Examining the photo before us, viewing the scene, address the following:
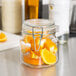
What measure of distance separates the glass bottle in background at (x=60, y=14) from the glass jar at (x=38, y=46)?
8.3 inches

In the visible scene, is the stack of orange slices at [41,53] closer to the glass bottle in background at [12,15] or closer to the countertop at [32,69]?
the countertop at [32,69]

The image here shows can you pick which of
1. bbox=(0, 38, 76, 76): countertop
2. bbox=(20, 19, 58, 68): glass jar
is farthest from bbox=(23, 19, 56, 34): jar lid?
bbox=(0, 38, 76, 76): countertop

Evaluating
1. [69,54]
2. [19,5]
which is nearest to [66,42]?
[69,54]

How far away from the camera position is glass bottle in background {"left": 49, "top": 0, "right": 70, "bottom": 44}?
3.07ft

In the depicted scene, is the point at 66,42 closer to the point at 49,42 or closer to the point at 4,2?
the point at 49,42

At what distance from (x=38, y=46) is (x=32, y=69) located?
83 millimetres

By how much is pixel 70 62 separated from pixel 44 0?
0.43 m

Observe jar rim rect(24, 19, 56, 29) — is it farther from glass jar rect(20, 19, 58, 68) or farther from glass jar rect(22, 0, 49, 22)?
glass jar rect(22, 0, 49, 22)

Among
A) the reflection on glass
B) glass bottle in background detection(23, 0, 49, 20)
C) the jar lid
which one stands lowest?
the reflection on glass

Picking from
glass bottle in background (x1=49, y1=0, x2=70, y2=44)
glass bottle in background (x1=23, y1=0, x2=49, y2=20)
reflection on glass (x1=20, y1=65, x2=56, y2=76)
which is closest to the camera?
reflection on glass (x1=20, y1=65, x2=56, y2=76)

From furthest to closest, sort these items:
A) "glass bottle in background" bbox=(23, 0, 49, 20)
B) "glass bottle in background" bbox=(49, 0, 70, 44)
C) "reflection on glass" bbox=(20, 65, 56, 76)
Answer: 1. "glass bottle in background" bbox=(23, 0, 49, 20)
2. "glass bottle in background" bbox=(49, 0, 70, 44)
3. "reflection on glass" bbox=(20, 65, 56, 76)

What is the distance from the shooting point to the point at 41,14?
114 centimetres

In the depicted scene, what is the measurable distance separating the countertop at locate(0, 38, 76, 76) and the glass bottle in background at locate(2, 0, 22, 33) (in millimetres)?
269

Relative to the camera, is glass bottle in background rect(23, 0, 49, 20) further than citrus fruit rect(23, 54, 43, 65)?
Yes
